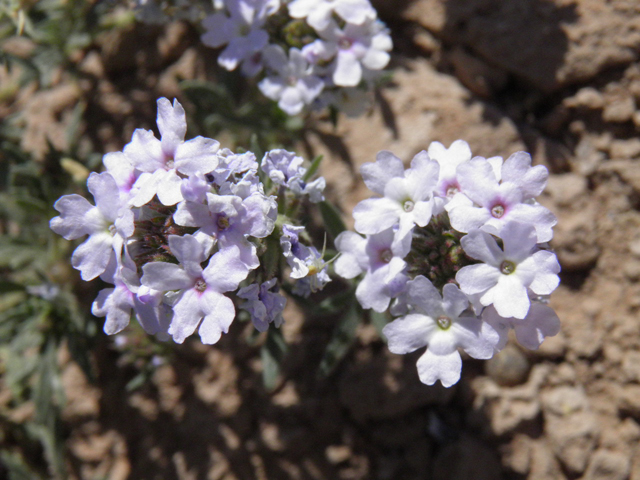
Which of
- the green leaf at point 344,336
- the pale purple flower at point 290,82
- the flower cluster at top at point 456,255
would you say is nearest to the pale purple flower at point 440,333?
the flower cluster at top at point 456,255

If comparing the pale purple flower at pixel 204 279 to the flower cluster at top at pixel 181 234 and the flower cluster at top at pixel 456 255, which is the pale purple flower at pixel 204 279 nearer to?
the flower cluster at top at pixel 181 234

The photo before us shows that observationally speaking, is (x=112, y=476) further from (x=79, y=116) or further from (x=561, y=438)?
(x=561, y=438)

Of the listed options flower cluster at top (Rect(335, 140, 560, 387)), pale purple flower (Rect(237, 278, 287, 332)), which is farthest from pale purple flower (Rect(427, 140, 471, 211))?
pale purple flower (Rect(237, 278, 287, 332))

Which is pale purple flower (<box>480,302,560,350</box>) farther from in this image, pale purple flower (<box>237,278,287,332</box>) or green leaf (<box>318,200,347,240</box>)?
green leaf (<box>318,200,347,240</box>)

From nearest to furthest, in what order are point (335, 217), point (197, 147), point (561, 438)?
point (197, 147) → point (335, 217) → point (561, 438)

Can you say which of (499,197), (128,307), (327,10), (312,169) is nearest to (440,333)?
(499,197)

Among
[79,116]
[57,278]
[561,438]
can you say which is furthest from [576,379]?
[79,116]
